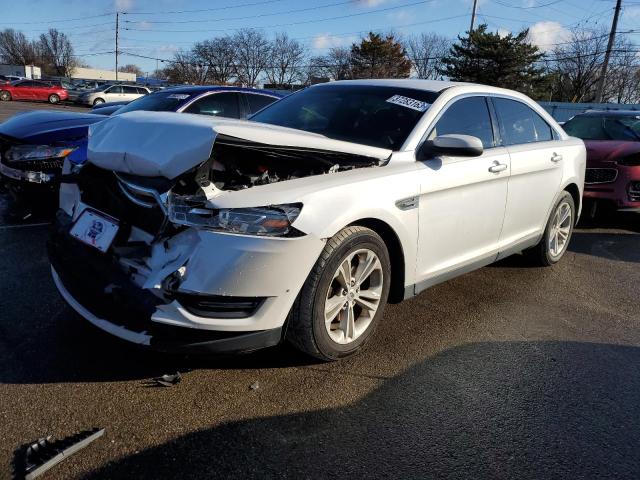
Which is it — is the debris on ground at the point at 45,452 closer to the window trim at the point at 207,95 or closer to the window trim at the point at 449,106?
the window trim at the point at 449,106

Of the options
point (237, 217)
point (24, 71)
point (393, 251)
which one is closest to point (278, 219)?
point (237, 217)

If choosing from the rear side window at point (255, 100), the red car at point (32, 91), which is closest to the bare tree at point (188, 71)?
the red car at point (32, 91)

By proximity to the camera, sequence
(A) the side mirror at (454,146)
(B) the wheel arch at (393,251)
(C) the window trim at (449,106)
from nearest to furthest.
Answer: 1. (B) the wheel arch at (393,251)
2. (A) the side mirror at (454,146)
3. (C) the window trim at (449,106)

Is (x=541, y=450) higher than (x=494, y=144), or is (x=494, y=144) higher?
(x=494, y=144)

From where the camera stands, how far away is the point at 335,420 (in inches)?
102

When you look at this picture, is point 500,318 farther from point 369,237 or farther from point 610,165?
point 610,165

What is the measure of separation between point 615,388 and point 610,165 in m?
4.92

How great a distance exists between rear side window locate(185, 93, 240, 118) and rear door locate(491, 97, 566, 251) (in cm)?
388

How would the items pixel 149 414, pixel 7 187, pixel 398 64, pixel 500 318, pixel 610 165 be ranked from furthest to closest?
1. pixel 398 64
2. pixel 610 165
3. pixel 7 187
4. pixel 500 318
5. pixel 149 414

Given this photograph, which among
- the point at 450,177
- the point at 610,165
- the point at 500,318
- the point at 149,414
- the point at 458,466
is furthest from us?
the point at 610,165

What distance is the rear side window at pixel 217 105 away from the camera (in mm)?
6980

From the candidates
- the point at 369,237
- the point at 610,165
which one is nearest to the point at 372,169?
the point at 369,237

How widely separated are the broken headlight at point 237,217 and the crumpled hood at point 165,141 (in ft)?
0.60

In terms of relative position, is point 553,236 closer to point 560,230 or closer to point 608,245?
point 560,230
